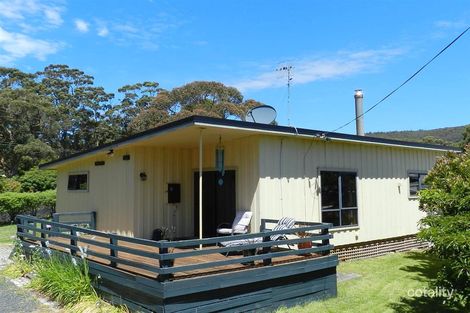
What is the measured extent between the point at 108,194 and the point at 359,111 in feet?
27.9

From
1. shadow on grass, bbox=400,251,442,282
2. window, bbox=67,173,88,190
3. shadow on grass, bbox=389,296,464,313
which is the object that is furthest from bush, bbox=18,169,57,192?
shadow on grass, bbox=389,296,464,313

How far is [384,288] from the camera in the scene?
23.8ft

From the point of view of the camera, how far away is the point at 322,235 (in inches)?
270

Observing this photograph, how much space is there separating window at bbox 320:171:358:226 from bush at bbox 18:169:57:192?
19.9 m

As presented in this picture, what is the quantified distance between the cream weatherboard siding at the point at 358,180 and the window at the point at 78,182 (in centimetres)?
642

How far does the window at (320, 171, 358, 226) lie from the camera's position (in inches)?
368

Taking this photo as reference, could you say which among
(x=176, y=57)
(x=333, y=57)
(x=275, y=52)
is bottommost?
(x=333, y=57)

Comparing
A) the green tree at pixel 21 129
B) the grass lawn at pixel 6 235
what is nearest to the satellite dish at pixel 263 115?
the grass lawn at pixel 6 235

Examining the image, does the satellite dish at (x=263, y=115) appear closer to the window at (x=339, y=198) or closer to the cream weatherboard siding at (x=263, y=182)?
the cream weatherboard siding at (x=263, y=182)

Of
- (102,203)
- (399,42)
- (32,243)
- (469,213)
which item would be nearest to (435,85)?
(399,42)

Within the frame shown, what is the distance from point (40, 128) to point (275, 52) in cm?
2673

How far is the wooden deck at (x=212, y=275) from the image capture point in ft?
16.9

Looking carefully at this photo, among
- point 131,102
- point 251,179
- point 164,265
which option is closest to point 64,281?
point 164,265

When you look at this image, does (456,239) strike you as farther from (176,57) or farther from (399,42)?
(176,57)
